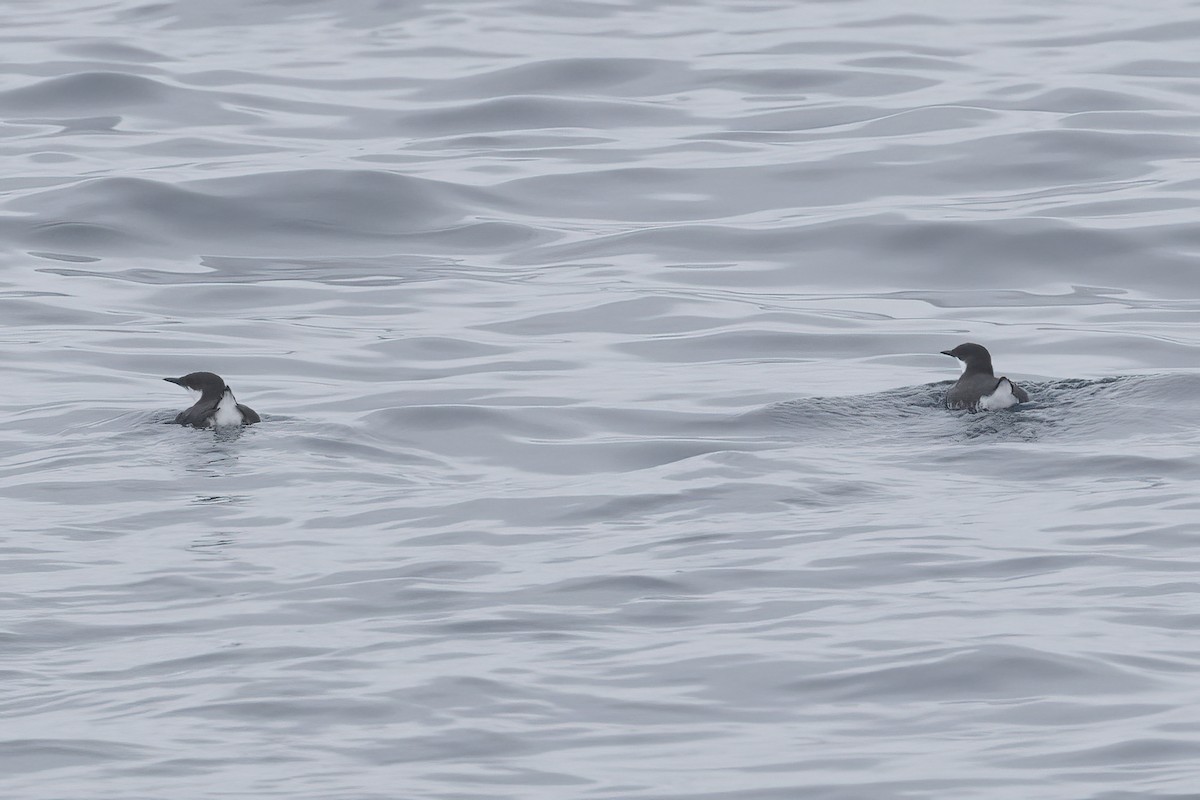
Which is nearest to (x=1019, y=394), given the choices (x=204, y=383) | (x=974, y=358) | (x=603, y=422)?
(x=974, y=358)

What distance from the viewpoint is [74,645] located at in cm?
909

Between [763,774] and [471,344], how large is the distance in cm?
848

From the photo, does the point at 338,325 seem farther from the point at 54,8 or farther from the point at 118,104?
the point at 54,8

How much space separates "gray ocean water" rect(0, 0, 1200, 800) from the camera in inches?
321

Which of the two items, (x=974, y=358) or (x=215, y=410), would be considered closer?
(x=215, y=410)

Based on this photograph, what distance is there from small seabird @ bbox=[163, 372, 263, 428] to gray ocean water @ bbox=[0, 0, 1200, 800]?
13 cm

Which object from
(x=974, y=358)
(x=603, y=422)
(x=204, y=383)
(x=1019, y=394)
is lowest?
(x=603, y=422)

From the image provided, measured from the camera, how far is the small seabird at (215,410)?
13.0 metres

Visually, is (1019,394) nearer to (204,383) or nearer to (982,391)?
(982,391)

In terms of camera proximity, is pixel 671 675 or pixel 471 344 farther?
pixel 471 344

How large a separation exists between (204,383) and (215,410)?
0.46 m

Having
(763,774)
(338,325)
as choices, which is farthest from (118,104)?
(763,774)

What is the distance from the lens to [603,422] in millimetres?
13453

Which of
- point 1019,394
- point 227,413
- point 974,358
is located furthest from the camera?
point 974,358
